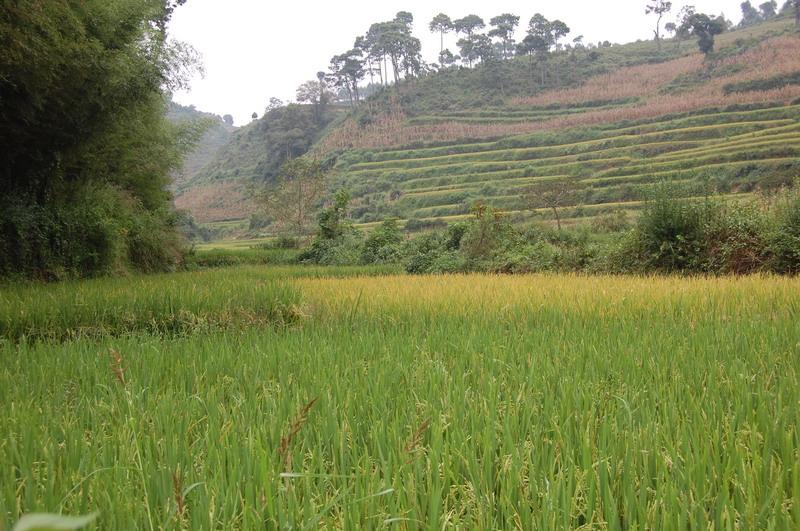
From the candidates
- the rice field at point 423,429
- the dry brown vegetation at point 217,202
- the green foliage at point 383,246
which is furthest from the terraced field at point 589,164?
the rice field at point 423,429

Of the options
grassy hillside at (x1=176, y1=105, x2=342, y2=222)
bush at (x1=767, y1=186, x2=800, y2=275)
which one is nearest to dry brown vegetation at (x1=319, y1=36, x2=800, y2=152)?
grassy hillside at (x1=176, y1=105, x2=342, y2=222)

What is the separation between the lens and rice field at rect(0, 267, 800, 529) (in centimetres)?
108

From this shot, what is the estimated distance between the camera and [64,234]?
8.77 m

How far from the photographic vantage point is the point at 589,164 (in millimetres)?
33594

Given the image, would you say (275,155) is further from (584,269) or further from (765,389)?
(765,389)

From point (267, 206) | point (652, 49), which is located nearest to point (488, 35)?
point (652, 49)

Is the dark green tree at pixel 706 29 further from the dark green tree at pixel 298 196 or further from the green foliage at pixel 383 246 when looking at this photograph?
the green foliage at pixel 383 246

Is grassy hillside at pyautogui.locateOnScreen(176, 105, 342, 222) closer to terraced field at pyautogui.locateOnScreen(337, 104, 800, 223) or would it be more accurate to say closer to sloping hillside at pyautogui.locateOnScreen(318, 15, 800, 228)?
sloping hillside at pyautogui.locateOnScreen(318, 15, 800, 228)

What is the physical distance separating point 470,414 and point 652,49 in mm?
76383

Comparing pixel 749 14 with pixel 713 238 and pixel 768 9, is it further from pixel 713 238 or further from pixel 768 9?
pixel 713 238

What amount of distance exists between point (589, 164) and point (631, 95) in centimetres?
1960

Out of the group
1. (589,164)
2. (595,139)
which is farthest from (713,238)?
(595,139)

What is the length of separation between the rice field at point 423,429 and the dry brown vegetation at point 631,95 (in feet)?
138

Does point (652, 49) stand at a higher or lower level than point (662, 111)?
higher
